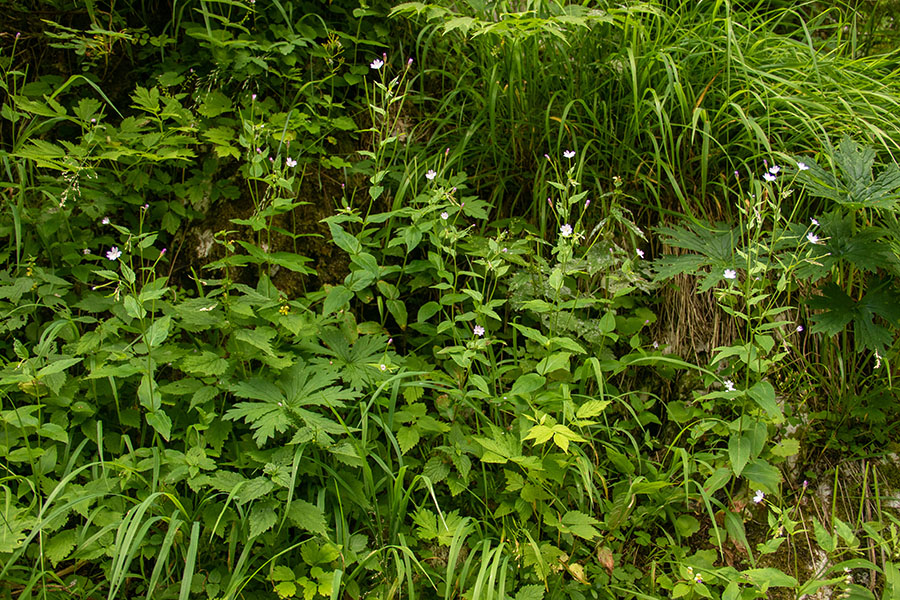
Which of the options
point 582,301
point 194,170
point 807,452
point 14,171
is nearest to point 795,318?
point 807,452

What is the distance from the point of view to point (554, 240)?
236 cm

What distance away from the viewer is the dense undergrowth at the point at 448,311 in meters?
1.65

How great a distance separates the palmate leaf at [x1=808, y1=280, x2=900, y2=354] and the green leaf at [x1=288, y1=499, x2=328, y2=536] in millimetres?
1639

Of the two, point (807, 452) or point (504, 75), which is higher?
point (504, 75)

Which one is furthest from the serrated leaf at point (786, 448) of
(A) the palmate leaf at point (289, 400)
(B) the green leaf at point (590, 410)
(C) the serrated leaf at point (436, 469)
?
(A) the palmate leaf at point (289, 400)

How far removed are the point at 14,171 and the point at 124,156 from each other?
53 centimetres

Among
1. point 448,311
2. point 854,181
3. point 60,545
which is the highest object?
point 854,181

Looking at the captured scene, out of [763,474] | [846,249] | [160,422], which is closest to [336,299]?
[160,422]

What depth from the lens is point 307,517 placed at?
62.2 inches

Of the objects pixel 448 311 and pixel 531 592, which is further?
pixel 448 311

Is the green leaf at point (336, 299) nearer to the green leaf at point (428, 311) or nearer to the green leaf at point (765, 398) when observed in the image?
the green leaf at point (428, 311)

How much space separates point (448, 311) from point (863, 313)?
1398 millimetres

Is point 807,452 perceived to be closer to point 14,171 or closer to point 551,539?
point 551,539

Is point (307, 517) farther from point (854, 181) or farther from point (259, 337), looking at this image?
point (854, 181)
